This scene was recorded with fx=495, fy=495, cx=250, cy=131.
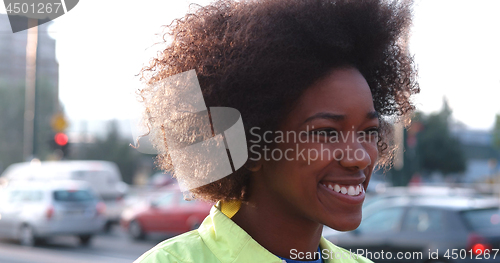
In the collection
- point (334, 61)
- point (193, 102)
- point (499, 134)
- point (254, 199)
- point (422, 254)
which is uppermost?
point (334, 61)

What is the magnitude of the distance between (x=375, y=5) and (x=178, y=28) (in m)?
0.77

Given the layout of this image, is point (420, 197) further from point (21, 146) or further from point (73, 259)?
point (21, 146)

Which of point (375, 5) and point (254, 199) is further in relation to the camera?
point (375, 5)

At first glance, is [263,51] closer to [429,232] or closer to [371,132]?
[371,132]

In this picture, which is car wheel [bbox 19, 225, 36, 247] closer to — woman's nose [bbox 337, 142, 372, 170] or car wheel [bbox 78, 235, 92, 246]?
car wheel [bbox 78, 235, 92, 246]

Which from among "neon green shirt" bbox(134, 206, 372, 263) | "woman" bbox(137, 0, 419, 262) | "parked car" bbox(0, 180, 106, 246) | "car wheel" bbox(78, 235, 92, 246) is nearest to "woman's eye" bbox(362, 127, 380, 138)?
"woman" bbox(137, 0, 419, 262)

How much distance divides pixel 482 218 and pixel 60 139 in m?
13.2

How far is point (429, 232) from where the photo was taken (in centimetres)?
671

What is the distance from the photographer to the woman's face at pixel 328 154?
5.28 feet

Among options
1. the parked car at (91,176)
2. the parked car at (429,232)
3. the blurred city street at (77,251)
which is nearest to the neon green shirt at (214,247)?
the parked car at (429,232)

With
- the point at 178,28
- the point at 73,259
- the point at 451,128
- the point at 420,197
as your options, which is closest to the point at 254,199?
the point at 178,28

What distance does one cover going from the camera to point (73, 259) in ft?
34.6

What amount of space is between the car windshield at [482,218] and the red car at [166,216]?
239 inches

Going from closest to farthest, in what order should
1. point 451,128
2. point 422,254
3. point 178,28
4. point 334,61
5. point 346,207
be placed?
point 346,207 → point 334,61 → point 178,28 → point 422,254 → point 451,128
